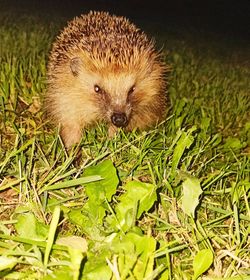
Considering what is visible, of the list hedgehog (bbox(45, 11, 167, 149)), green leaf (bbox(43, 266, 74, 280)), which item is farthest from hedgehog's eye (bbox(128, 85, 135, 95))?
green leaf (bbox(43, 266, 74, 280))

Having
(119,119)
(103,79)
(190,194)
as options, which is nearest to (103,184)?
(190,194)

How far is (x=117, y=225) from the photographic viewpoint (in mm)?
1871

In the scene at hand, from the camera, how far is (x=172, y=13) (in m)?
14.9

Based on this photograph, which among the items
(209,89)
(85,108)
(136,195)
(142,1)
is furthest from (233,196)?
(142,1)

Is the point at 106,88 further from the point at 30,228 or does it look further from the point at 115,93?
the point at 30,228

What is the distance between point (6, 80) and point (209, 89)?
92.4 inches

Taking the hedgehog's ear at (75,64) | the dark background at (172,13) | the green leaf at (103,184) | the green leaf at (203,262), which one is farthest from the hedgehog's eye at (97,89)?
the dark background at (172,13)

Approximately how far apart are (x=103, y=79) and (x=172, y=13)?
38.5ft

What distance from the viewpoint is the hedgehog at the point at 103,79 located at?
12.0 ft

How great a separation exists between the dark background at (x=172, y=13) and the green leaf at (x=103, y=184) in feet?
28.6

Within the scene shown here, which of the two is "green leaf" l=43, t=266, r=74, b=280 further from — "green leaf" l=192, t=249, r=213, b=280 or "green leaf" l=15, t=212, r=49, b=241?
"green leaf" l=192, t=249, r=213, b=280

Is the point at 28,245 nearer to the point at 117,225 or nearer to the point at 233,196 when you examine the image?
the point at 117,225

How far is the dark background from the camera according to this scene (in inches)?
463

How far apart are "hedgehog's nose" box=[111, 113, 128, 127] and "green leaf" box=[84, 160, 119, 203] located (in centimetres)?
126
